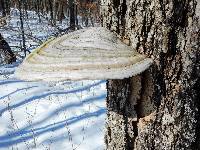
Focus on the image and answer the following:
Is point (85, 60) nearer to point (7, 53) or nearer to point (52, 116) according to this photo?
point (52, 116)

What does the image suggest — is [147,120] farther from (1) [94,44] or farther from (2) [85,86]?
(2) [85,86]

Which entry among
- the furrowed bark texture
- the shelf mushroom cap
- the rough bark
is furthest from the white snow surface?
the rough bark

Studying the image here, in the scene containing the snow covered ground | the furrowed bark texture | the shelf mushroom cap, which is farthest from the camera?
the snow covered ground

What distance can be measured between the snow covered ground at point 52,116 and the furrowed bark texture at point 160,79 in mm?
2108

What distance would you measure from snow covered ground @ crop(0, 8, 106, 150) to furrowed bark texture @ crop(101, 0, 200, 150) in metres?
2.11

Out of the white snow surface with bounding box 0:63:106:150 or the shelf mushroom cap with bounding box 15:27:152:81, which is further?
the white snow surface with bounding box 0:63:106:150

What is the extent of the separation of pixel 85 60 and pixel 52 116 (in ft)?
11.1

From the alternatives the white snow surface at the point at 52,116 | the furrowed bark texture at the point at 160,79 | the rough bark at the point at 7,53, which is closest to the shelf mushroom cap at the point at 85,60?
the furrowed bark texture at the point at 160,79

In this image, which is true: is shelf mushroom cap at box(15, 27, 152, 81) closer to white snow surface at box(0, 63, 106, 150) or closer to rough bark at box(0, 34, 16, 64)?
white snow surface at box(0, 63, 106, 150)

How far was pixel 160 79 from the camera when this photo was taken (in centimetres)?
143

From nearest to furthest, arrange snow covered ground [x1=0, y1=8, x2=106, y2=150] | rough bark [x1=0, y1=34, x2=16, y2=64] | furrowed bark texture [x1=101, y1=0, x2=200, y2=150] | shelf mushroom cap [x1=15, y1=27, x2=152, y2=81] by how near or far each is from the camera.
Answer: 1. shelf mushroom cap [x1=15, y1=27, x2=152, y2=81]
2. furrowed bark texture [x1=101, y1=0, x2=200, y2=150]
3. snow covered ground [x1=0, y1=8, x2=106, y2=150]
4. rough bark [x1=0, y1=34, x2=16, y2=64]

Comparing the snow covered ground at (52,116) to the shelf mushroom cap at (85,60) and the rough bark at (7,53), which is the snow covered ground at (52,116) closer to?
the shelf mushroom cap at (85,60)

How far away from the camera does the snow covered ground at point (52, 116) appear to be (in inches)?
158

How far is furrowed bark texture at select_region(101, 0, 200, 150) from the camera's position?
53.3 inches
